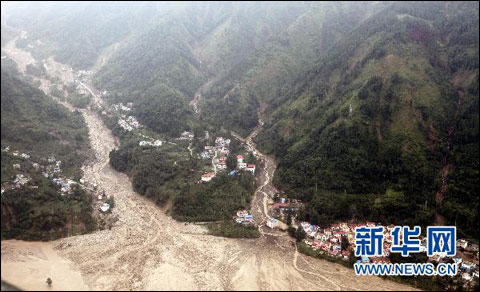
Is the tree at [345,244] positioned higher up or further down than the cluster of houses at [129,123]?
further down

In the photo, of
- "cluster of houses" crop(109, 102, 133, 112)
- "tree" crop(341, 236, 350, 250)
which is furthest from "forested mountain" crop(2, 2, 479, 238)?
"tree" crop(341, 236, 350, 250)

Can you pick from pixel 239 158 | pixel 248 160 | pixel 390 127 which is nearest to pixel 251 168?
pixel 248 160

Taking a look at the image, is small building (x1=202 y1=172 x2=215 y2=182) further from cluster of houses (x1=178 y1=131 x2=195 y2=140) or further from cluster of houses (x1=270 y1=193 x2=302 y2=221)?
cluster of houses (x1=178 y1=131 x2=195 y2=140)

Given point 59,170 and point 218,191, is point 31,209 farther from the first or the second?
point 218,191

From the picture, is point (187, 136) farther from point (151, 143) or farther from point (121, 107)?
point (121, 107)

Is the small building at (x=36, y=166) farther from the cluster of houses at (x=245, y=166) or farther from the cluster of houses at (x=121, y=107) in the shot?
the cluster of houses at (x=121, y=107)

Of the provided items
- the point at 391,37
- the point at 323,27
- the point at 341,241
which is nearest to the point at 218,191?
the point at 341,241

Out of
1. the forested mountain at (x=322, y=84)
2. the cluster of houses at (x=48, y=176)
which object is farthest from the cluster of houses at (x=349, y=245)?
the cluster of houses at (x=48, y=176)
